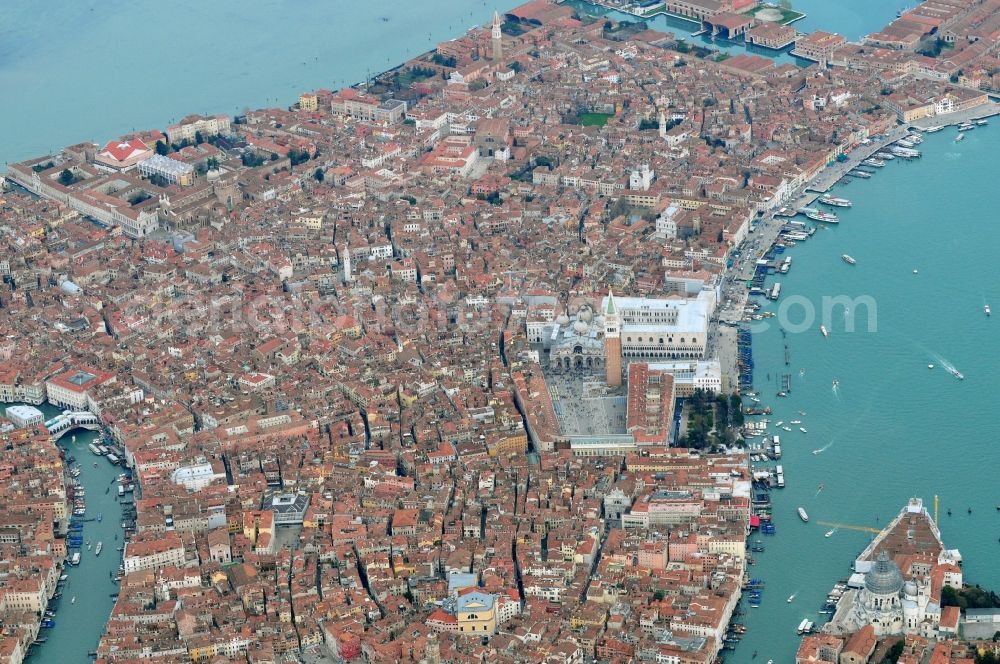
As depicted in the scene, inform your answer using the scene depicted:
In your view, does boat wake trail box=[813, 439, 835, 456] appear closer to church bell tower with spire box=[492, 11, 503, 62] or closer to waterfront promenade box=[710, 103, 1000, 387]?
waterfront promenade box=[710, 103, 1000, 387]

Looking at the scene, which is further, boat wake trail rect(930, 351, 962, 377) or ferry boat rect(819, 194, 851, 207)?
ferry boat rect(819, 194, 851, 207)

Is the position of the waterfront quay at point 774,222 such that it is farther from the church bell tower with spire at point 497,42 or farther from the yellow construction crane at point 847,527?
the church bell tower with spire at point 497,42

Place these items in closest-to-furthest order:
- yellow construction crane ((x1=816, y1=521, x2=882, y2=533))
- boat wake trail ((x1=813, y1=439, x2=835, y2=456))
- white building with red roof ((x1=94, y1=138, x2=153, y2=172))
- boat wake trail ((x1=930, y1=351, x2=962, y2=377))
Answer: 1. yellow construction crane ((x1=816, y1=521, x2=882, y2=533))
2. boat wake trail ((x1=813, y1=439, x2=835, y2=456))
3. boat wake trail ((x1=930, y1=351, x2=962, y2=377))
4. white building with red roof ((x1=94, y1=138, x2=153, y2=172))

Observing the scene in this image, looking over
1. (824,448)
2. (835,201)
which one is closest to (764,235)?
(835,201)

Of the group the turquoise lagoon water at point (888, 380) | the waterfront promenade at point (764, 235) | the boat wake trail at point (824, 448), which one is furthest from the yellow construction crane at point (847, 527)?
the waterfront promenade at point (764, 235)

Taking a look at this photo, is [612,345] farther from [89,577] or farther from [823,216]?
[89,577]

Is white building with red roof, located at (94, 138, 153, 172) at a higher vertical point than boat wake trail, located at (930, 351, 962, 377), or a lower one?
higher

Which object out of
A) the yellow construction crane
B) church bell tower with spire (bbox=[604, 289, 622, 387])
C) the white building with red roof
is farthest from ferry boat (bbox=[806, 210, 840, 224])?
the white building with red roof

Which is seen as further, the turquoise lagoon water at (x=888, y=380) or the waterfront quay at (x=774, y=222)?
the waterfront quay at (x=774, y=222)
